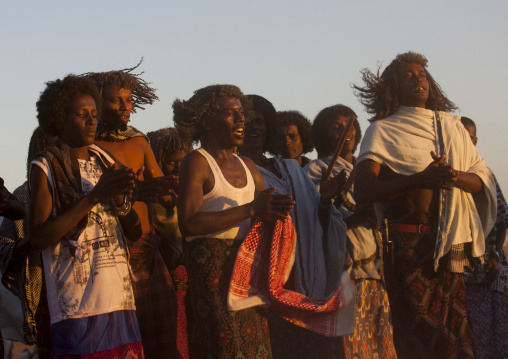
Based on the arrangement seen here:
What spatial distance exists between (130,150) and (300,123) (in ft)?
9.10

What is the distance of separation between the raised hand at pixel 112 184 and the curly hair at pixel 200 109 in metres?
1.35

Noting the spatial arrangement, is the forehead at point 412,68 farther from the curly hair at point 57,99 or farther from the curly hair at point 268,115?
the curly hair at point 57,99

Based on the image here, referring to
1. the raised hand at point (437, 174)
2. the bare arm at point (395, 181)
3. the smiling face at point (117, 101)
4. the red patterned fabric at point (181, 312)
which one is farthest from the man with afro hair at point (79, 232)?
the raised hand at point (437, 174)

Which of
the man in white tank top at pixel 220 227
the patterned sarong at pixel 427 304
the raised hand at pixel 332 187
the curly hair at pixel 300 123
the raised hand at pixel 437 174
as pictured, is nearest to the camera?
the man in white tank top at pixel 220 227

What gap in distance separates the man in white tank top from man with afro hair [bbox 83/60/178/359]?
21.8 inches

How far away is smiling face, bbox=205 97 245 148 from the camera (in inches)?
209

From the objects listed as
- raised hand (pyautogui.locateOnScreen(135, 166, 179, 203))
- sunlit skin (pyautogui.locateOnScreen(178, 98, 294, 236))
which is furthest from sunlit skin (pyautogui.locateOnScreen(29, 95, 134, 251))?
sunlit skin (pyautogui.locateOnScreen(178, 98, 294, 236))

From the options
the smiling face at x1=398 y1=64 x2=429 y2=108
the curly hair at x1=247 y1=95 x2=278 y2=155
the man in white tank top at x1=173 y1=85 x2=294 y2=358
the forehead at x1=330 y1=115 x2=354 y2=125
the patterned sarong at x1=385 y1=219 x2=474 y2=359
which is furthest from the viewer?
the forehead at x1=330 y1=115 x2=354 y2=125

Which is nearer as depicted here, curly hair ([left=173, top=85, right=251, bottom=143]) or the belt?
curly hair ([left=173, top=85, right=251, bottom=143])

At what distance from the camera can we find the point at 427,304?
5742mm

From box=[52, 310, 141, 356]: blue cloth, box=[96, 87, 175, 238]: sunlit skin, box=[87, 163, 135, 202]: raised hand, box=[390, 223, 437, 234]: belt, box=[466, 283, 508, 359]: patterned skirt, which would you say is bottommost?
box=[466, 283, 508, 359]: patterned skirt

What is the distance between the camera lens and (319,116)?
26.5 feet

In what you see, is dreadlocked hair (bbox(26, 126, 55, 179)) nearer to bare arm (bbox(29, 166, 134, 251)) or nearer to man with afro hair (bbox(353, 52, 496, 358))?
bare arm (bbox(29, 166, 134, 251))

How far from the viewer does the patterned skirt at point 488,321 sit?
7.94 meters
